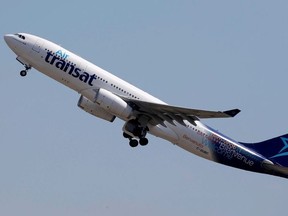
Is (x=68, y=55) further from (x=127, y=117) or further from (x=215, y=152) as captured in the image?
(x=215, y=152)

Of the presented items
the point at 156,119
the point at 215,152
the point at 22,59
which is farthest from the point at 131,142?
the point at 22,59

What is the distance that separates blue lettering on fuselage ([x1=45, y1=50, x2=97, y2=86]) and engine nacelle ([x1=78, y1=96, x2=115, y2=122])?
245cm

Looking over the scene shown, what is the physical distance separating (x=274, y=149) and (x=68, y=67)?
57.9 feet

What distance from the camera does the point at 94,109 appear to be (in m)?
53.3

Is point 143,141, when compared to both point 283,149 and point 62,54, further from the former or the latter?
point 283,149

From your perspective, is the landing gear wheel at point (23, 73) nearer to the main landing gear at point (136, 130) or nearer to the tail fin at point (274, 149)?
the main landing gear at point (136, 130)

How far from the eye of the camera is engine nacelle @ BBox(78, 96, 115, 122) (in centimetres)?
5319

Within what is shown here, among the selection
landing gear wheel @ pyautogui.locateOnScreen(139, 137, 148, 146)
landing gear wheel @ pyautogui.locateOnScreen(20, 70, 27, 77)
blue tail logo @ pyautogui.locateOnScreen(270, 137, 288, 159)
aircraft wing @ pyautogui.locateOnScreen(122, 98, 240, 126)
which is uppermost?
blue tail logo @ pyautogui.locateOnScreen(270, 137, 288, 159)

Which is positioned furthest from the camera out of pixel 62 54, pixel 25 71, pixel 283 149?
pixel 283 149

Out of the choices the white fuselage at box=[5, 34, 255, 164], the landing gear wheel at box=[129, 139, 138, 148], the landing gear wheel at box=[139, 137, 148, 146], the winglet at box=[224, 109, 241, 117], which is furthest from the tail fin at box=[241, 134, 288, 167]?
the winglet at box=[224, 109, 241, 117]

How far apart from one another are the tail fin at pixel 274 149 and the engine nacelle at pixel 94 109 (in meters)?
10.7

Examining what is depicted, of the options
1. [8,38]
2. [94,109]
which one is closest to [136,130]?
[94,109]

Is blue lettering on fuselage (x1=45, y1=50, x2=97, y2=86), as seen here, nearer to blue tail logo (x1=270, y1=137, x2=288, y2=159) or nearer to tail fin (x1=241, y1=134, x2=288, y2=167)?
tail fin (x1=241, y1=134, x2=288, y2=167)

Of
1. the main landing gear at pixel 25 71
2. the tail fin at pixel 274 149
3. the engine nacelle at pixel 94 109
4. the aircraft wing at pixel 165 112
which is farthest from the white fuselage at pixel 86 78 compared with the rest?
the tail fin at pixel 274 149
